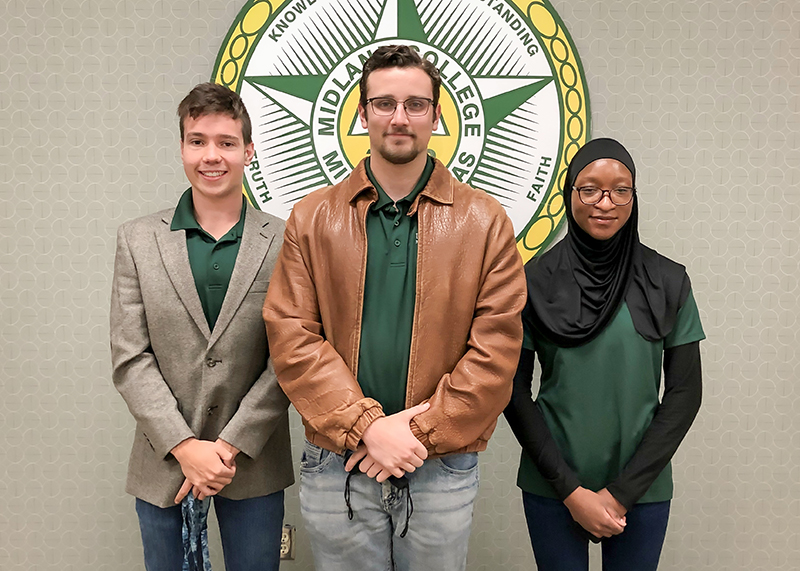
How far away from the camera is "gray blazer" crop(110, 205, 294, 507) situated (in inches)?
64.1

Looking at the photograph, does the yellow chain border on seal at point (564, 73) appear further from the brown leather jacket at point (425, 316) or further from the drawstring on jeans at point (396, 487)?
the drawstring on jeans at point (396, 487)

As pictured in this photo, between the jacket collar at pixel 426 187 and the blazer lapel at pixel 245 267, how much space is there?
27cm

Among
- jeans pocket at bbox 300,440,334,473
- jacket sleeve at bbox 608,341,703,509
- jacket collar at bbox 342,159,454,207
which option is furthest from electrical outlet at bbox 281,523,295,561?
jacket collar at bbox 342,159,454,207

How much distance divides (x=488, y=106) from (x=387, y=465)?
4.56 ft

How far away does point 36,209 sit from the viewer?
240cm

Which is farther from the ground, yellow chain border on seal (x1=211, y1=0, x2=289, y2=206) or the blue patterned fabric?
yellow chain border on seal (x1=211, y1=0, x2=289, y2=206)

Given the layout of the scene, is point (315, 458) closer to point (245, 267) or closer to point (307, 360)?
point (307, 360)

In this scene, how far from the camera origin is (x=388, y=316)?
1.54 meters

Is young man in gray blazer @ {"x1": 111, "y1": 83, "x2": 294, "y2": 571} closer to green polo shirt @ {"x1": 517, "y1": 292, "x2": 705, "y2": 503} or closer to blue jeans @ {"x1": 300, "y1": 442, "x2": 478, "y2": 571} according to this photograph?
blue jeans @ {"x1": 300, "y1": 442, "x2": 478, "y2": 571}

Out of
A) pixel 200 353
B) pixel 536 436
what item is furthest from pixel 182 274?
pixel 536 436

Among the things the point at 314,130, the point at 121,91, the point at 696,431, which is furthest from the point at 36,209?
the point at 696,431

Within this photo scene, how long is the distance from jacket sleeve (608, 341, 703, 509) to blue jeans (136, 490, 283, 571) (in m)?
0.88

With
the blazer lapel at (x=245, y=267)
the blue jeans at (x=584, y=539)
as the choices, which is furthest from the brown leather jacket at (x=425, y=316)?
the blue jeans at (x=584, y=539)

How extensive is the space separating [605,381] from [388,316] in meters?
0.59
